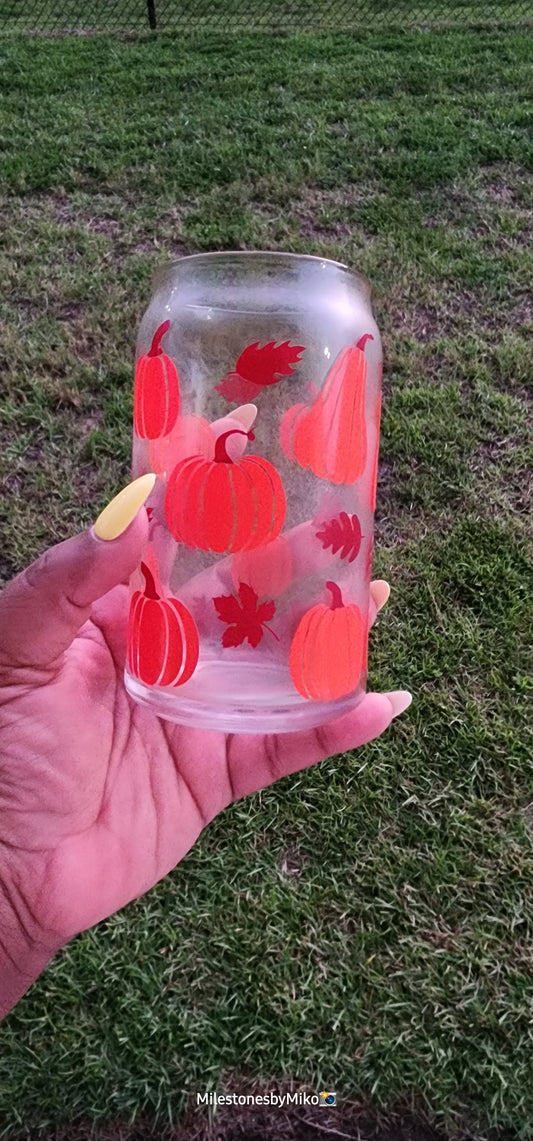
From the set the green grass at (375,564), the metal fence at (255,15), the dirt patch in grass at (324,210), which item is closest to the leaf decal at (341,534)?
the green grass at (375,564)

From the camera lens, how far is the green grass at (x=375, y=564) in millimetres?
2199

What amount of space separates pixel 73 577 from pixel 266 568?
0.37 m

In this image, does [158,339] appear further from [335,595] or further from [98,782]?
[98,782]

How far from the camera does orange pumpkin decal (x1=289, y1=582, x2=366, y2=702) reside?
1410 millimetres

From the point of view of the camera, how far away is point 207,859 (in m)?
2.49


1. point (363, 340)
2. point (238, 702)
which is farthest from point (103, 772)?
point (363, 340)

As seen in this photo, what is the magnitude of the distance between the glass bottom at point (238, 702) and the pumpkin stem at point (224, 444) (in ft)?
1.14

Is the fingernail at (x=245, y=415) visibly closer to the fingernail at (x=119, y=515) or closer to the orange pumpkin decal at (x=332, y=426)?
the orange pumpkin decal at (x=332, y=426)

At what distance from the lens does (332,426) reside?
1.39m

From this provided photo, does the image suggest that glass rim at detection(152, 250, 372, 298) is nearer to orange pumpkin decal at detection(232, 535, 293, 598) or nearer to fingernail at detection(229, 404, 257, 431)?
fingernail at detection(229, 404, 257, 431)

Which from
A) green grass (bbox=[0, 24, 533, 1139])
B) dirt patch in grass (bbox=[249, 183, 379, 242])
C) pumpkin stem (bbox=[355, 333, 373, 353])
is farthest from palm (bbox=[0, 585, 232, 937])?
dirt patch in grass (bbox=[249, 183, 379, 242])

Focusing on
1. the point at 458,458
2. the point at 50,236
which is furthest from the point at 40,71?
the point at 458,458

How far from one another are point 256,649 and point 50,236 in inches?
155

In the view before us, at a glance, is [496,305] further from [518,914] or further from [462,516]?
[518,914]
